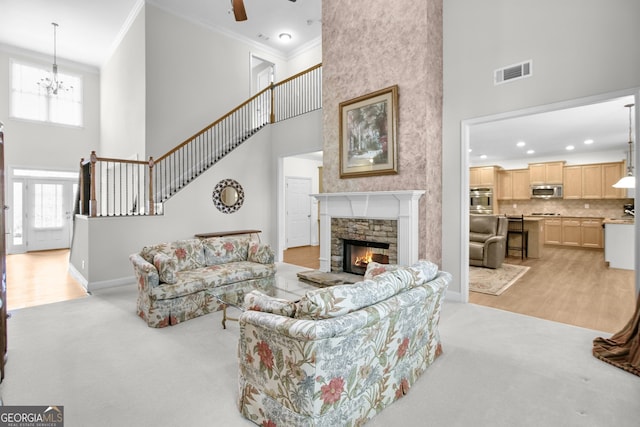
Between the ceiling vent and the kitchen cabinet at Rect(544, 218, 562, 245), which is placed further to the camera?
the kitchen cabinet at Rect(544, 218, 562, 245)

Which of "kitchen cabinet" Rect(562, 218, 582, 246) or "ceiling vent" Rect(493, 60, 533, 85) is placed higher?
"ceiling vent" Rect(493, 60, 533, 85)

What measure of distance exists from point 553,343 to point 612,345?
0.43 metres

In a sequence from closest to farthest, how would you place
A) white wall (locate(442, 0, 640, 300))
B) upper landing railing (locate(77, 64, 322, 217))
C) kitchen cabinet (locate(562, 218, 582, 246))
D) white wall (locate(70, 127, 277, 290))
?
white wall (locate(442, 0, 640, 300)) → white wall (locate(70, 127, 277, 290)) → upper landing railing (locate(77, 64, 322, 217)) → kitchen cabinet (locate(562, 218, 582, 246))

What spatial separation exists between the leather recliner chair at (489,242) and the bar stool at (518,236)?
1.20m

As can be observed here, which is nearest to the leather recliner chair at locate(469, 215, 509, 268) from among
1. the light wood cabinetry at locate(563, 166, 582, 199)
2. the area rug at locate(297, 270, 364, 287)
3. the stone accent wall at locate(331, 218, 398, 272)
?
the stone accent wall at locate(331, 218, 398, 272)

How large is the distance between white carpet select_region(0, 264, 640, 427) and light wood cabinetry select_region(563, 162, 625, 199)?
7775 millimetres

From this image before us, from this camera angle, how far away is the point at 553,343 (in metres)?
3.07

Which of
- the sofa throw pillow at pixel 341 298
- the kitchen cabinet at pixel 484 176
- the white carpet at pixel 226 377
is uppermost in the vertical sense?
the kitchen cabinet at pixel 484 176

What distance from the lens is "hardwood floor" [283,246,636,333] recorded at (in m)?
A: 3.74

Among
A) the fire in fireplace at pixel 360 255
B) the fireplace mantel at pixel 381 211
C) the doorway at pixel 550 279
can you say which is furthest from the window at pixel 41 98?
the doorway at pixel 550 279

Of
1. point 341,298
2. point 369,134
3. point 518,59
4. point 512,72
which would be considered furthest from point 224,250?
point 518,59

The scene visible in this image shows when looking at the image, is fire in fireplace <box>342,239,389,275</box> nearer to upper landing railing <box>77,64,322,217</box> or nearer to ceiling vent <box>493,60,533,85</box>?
ceiling vent <box>493,60,533,85</box>

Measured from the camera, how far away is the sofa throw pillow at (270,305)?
184 cm

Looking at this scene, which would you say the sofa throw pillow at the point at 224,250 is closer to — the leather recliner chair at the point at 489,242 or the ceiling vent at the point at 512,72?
the ceiling vent at the point at 512,72
